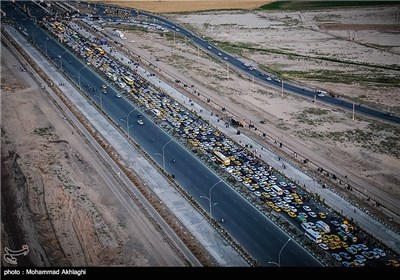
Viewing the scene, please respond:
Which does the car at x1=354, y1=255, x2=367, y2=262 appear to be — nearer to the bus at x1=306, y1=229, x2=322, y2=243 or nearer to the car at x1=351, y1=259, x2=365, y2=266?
the car at x1=351, y1=259, x2=365, y2=266

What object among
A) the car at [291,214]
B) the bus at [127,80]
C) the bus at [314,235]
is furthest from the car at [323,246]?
the bus at [127,80]

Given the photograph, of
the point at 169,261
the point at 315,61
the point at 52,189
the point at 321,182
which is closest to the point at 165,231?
the point at 169,261

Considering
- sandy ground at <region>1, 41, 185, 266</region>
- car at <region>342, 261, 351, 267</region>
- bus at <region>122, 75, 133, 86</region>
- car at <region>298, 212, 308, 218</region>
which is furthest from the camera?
bus at <region>122, 75, 133, 86</region>

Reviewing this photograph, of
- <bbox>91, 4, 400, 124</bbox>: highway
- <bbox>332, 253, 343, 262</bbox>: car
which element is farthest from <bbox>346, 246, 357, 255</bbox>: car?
<bbox>91, 4, 400, 124</bbox>: highway

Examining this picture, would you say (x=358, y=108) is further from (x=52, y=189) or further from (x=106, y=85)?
(x=52, y=189)

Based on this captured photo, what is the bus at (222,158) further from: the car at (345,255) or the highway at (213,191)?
the car at (345,255)

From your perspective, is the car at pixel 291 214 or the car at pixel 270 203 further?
the car at pixel 270 203

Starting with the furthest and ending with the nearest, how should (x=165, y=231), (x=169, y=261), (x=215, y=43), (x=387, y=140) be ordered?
(x=215, y=43), (x=387, y=140), (x=165, y=231), (x=169, y=261)
